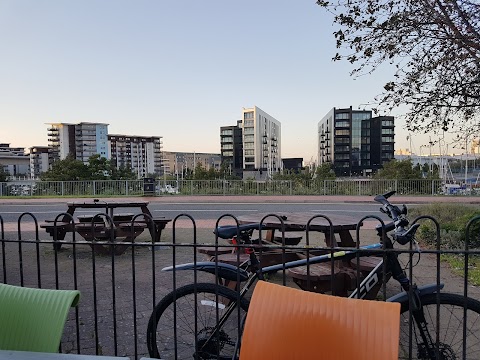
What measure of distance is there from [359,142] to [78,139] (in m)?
81.0

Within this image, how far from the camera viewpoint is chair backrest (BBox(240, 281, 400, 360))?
1.55 meters

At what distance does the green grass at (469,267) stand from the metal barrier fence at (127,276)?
18cm

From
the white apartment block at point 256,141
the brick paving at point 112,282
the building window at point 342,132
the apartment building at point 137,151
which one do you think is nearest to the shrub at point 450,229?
the brick paving at point 112,282

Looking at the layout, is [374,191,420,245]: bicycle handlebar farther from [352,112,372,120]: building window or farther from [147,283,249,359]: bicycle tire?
[352,112,372,120]: building window

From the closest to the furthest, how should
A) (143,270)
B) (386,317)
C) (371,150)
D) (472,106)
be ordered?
(386,317) → (143,270) → (472,106) → (371,150)

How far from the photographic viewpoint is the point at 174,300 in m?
2.91

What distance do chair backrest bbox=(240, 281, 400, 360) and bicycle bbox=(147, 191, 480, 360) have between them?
3.01ft

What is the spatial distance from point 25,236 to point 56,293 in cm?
927

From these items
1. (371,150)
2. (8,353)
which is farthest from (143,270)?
(371,150)

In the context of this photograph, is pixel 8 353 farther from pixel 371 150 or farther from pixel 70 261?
pixel 371 150

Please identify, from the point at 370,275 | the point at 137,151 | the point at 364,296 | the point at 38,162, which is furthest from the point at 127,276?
the point at 137,151

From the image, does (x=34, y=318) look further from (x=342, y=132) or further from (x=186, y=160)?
(x=186, y=160)

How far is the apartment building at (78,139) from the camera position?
114 meters

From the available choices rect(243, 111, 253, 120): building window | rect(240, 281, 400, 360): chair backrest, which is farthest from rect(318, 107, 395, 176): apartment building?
rect(240, 281, 400, 360): chair backrest
